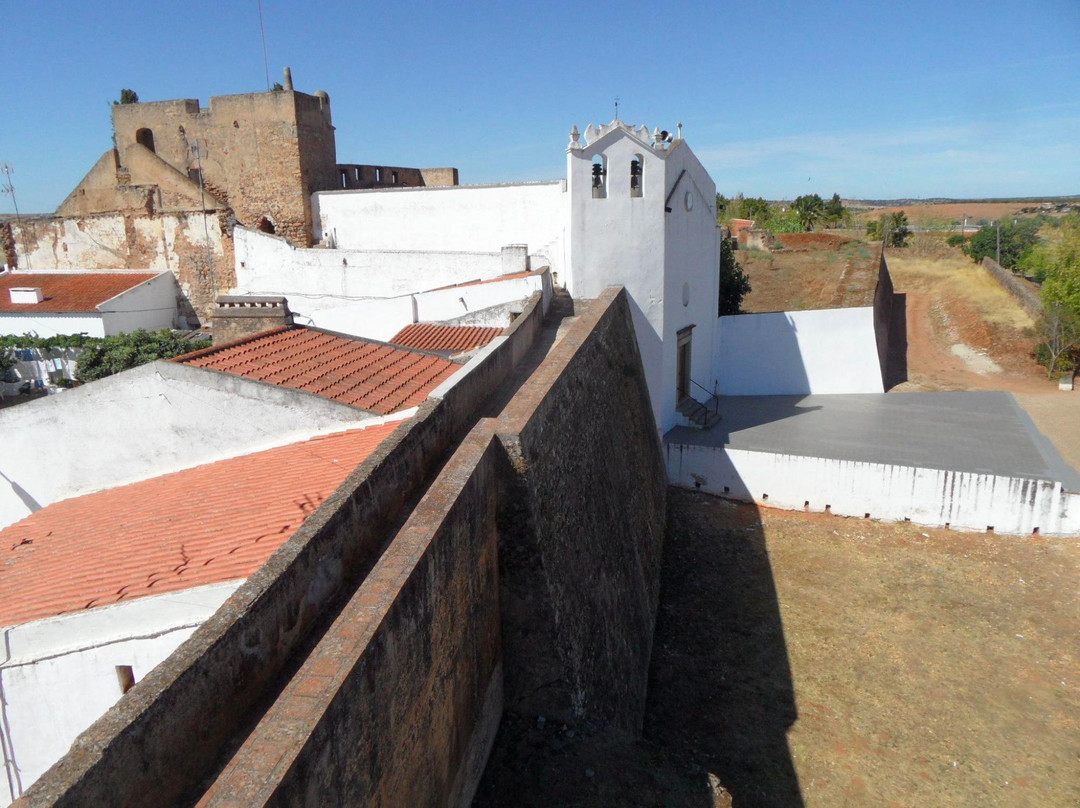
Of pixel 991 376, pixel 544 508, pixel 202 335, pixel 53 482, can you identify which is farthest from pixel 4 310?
pixel 991 376

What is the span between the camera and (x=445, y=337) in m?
12.0

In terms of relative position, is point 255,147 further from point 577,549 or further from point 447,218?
point 577,549

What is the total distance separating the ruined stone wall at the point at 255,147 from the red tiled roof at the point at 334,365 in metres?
9.96

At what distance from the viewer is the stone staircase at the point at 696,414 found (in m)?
13.6

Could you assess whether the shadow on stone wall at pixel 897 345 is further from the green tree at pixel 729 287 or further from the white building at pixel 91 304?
the white building at pixel 91 304

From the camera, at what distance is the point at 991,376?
20203 millimetres

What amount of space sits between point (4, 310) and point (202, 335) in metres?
5.09

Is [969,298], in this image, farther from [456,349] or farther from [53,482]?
[53,482]

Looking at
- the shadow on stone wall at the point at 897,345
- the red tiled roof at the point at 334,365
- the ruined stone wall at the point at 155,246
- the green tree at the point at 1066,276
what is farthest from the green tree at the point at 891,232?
the red tiled roof at the point at 334,365

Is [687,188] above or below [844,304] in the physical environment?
above

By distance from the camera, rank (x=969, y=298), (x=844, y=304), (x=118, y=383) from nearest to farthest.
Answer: (x=118, y=383) < (x=844, y=304) < (x=969, y=298)

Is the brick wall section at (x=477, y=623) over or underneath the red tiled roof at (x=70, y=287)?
underneath

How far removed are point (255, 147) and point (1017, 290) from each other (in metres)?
24.8

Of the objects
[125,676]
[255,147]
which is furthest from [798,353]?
[125,676]
